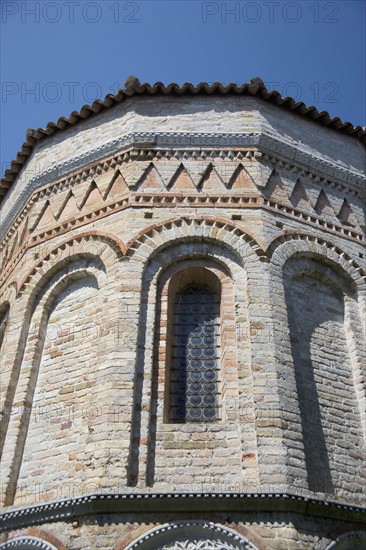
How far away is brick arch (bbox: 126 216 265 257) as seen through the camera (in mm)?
8133

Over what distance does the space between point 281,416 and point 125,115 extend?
5.54 metres

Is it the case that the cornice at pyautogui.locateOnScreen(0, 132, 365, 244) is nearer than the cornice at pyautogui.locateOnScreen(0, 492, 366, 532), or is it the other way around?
the cornice at pyautogui.locateOnScreen(0, 492, 366, 532)

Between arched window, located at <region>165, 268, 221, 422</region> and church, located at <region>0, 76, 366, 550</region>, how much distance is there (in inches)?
0.9

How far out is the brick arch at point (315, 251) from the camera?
27.1ft

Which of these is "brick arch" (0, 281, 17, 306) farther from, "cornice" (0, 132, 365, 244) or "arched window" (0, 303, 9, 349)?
"cornice" (0, 132, 365, 244)

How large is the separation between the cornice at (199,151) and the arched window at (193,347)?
7.07 ft

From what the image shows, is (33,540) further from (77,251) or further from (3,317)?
(3,317)

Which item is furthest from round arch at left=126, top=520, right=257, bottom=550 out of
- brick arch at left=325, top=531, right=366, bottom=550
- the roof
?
the roof

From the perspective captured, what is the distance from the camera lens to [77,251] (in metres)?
8.61

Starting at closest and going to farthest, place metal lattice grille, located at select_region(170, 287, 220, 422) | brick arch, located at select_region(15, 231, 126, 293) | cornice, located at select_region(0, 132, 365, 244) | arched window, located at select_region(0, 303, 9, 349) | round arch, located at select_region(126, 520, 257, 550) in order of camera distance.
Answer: round arch, located at select_region(126, 520, 257, 550) → metal lattice grille, located at select_region(170, 287, 220, 422) → brick arch, located at select_region(15, 231, 126, 293) → cornice, located at select_region(0, 132, 365, 244) → arched window, located at select_region(0, 303, 9, 349)

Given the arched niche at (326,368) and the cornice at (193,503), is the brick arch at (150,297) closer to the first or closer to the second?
the cornice at (193,503)

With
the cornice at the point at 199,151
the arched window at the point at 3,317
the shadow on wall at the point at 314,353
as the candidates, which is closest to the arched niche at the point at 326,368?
the shadow on wall at the point at 314,353

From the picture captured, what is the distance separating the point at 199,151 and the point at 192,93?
1.23 meters

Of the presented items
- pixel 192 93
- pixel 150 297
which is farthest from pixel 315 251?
pixel 192 93
